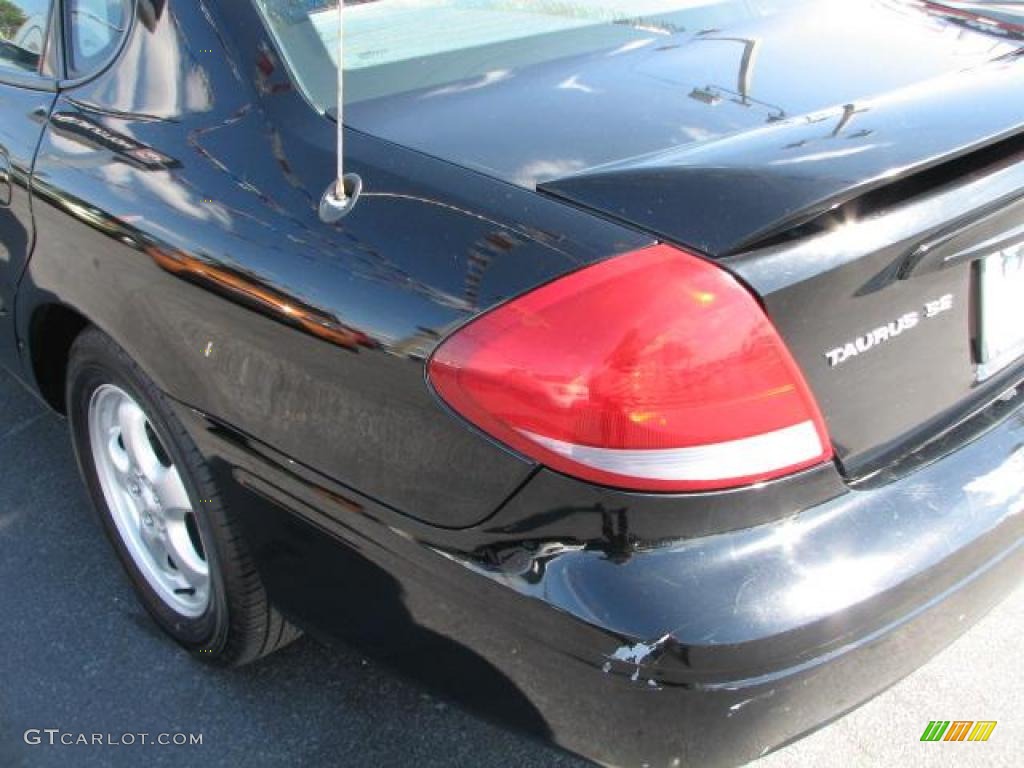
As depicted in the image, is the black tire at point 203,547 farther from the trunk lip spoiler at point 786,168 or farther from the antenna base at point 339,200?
the trunk lip spoiler at point 786,168

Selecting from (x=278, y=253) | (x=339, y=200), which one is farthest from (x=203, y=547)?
(x=339, y=200)

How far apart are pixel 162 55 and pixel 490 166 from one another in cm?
76

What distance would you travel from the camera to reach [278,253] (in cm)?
170

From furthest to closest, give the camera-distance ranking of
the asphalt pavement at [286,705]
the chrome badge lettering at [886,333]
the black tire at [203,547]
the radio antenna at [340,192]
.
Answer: the asphalt pavement at [286,705]
the black tire at [203,547]
the radio antenna at [340,192]
the chrome badge lettering at [886,333]

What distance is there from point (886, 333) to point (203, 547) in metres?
1.34

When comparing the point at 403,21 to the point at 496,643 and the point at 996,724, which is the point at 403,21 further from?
the point at 996,724

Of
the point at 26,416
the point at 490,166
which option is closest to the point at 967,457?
the point at 490,166

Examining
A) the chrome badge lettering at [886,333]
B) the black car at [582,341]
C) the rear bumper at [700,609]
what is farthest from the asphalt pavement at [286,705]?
the chrome badge lettering at [886,333]

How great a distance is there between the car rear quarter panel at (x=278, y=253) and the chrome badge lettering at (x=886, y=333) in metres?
0.33

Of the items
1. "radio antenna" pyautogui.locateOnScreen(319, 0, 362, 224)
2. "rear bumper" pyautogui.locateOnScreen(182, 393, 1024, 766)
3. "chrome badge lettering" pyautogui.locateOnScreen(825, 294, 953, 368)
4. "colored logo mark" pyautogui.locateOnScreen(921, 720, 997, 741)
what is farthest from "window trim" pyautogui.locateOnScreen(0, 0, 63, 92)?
"colored logo mark" pyautogui.locateOnScreen(921, 720, 997, 741)

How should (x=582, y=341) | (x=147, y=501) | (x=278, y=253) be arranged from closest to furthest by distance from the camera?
(x=582, y=341) < (x=278, y=253) < (x=147, y=501)

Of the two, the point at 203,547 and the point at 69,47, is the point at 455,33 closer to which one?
the point at 69,47

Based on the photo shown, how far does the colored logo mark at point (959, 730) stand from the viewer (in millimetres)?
2189

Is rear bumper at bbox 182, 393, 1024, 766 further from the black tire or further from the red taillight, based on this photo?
the black tire
